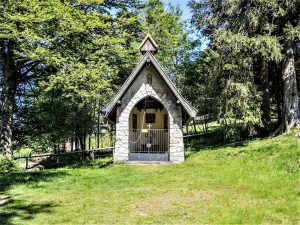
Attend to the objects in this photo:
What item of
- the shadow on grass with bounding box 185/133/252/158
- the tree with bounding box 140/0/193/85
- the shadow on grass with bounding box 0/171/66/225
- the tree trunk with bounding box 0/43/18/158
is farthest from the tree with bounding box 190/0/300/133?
the shadow on grass with bounding box 0/171/66/225

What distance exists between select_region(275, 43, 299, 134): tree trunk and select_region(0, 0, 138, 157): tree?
9470 mm

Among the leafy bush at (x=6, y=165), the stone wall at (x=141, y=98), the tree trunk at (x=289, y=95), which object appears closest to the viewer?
the leafy bush at (x=6, y=165)

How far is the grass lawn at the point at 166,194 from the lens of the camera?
6.58 meters

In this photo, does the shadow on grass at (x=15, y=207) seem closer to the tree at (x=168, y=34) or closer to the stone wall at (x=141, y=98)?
the stone wall at (x=141, y=98)

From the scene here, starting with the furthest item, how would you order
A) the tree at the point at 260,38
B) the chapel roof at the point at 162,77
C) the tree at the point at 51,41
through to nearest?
the tree at the point at 260,38
the chapel roof at the point at 162,77
the tree at the point at 51,41

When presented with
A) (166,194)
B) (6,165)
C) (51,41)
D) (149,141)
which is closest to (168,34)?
(149,141)

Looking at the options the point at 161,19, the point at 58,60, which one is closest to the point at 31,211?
the point at 58,60

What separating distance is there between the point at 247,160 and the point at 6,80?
44.8 feet

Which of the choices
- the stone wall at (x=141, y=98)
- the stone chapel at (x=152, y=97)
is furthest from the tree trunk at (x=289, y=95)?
the stone wall at (x=141, y=98)

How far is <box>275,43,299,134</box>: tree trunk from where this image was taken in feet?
54.0

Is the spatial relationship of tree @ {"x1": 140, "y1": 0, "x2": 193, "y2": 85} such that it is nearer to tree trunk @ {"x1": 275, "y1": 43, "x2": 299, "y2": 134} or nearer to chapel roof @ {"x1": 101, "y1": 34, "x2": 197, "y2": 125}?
chapel roof @ {"x1": 101, "y1": 34, "x2": 197, "y2": 125}

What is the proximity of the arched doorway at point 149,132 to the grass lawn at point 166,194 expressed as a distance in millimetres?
2647

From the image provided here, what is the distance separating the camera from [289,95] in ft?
55.6

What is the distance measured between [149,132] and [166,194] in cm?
876
